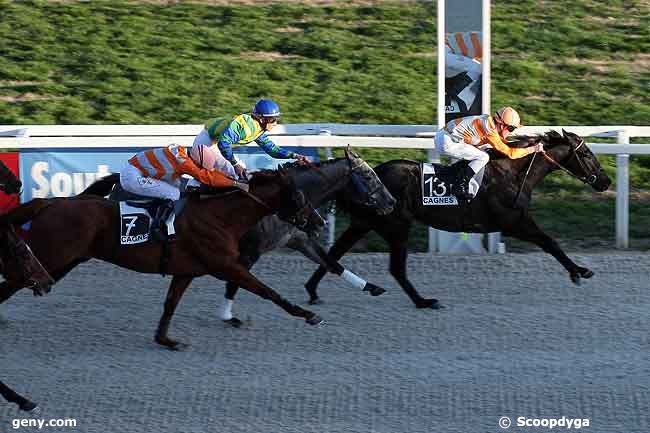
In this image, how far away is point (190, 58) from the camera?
15633 mm

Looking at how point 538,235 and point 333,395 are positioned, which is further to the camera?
point 538,235

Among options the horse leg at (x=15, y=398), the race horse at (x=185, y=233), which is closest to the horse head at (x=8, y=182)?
the race horse at (x=185, y=233)

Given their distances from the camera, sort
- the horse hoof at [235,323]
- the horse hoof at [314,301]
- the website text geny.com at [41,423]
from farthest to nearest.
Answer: the horse hoof at [314,301] < the horse hoof at [235,323] < the website text geny.com at [41,423]

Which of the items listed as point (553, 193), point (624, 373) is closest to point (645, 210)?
point (553, 193)

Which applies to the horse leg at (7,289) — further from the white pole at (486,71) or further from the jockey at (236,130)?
the white pole at (486,71)

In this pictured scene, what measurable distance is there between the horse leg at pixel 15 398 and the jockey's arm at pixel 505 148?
4.04 m

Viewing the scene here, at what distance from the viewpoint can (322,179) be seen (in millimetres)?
8055

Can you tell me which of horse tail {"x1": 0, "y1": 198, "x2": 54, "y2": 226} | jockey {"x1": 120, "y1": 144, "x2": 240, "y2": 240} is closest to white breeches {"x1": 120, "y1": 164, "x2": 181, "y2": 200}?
jockey {"x1": 120, "y1": 144, "x2": 240, "y2": 240}

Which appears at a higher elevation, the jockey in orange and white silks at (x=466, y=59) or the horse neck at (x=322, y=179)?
the jockey in orange and white silks at (x=466, y=59)

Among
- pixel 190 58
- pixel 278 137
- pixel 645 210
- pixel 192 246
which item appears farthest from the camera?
pixel 190 58

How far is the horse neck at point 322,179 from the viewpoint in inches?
316

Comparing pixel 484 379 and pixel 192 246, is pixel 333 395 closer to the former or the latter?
pixel 484 379

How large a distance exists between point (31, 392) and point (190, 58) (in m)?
9.30

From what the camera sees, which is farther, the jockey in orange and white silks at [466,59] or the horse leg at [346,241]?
the jockey in orange and white silks at [466,59]
